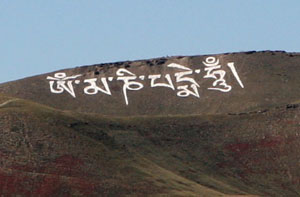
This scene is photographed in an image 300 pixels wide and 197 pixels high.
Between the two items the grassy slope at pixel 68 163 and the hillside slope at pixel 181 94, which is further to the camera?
the hillside slope at pixel 181 94

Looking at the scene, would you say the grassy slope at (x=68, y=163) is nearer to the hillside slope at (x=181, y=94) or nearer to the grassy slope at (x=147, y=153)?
the grassy slope at (x=147, y=153)

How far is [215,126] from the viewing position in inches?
6427

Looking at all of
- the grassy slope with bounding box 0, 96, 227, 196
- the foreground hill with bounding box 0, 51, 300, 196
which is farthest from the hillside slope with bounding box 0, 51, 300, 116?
the grassy slope with bounding box 0, 96, 227, 196

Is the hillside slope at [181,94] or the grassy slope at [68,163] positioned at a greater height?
the hillside slope at [181,94]

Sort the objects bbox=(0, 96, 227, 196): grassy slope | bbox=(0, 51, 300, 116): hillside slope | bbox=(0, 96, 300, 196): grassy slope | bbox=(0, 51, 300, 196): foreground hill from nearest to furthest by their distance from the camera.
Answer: bbox=(0, 96, 227, 196): grassy slope → bbox=(0, 96, 300, 196): grassy slope → bbox=(0, 51, 300, 196): foreground hill → bbox=(0, 51, 300, 116): hillside slope

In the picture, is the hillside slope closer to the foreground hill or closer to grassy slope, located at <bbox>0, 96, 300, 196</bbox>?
the foreground hill

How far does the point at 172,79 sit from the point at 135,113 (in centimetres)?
2036

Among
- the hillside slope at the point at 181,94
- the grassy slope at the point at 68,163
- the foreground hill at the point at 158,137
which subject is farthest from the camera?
the hillside slope at the point at 181,94

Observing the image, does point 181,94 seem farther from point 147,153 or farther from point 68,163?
point 68,163

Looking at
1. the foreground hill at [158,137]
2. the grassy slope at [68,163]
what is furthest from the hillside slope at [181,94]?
the grassy slope at [68,163]

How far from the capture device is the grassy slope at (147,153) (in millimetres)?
116600

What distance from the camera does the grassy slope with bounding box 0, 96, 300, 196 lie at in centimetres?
11660

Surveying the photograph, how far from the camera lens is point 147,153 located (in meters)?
146

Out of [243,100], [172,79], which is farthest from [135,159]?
[172,79]
